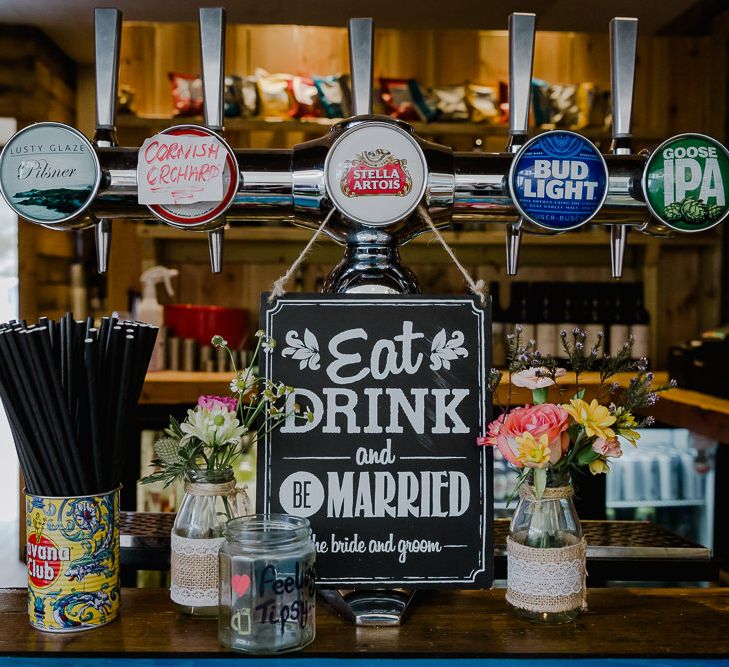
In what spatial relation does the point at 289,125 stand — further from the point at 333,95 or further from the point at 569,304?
the point at 569,304

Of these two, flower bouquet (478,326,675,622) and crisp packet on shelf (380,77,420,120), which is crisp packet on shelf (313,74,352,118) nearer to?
crisp packet on shelf (380,77,420,120)

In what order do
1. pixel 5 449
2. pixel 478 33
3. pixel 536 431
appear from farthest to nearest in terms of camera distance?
pixel 5 449 → pixel 478 33 → pixel 536 431

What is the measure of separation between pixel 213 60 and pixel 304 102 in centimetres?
246

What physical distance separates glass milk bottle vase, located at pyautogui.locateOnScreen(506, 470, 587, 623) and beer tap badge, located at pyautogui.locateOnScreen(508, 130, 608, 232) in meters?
0.38

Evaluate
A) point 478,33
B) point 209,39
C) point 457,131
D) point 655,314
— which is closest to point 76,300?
point 457,131

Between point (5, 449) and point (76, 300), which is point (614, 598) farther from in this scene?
point (5, 449)

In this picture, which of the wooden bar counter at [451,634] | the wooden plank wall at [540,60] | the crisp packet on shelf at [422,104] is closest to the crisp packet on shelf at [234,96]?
the wooden plank wall at [540,60]

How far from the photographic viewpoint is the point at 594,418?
95 cm

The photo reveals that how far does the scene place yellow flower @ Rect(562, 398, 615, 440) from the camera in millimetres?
947

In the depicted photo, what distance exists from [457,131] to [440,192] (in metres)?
2.53

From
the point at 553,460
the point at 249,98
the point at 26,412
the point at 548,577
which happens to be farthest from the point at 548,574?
the point at 249,98

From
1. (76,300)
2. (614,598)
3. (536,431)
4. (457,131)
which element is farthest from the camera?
(76,300)

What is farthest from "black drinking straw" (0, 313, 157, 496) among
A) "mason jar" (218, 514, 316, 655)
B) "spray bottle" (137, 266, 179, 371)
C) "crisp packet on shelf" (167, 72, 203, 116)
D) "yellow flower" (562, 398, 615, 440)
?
"crisp packet on shelf" (167, 72, 203, 116)

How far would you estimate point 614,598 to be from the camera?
1.08 meters
